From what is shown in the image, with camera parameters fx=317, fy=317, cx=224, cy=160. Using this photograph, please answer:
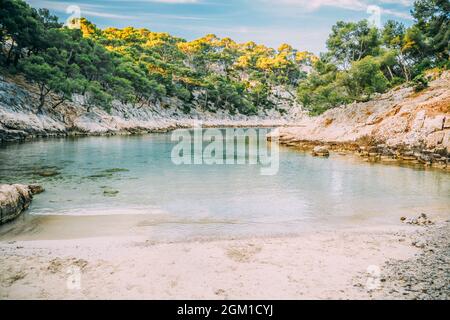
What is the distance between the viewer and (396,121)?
2675cm

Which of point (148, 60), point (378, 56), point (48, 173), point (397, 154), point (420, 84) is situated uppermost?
point (148, 60)

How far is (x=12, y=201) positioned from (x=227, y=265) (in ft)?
23.3

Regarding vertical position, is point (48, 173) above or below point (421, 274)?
above

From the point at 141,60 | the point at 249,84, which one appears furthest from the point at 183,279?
the point at 249,84

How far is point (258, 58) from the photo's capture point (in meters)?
115

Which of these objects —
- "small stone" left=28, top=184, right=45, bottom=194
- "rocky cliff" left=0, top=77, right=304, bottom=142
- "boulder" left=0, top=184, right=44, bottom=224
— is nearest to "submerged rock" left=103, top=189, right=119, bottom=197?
"small stone" left=28, top=184, right=45, bottom=194

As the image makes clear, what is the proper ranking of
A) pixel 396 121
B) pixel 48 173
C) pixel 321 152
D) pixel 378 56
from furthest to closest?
pixel 378 56
pixel 321 152
pixel 396 121
pixel 48 173

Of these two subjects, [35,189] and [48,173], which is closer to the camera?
[35,189]

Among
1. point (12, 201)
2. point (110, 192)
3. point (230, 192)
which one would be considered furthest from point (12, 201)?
point (230, 192)

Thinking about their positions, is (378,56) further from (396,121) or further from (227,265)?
(227,265)

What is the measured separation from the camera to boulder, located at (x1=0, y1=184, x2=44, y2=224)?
870 centimetres

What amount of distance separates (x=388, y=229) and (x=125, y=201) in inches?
341

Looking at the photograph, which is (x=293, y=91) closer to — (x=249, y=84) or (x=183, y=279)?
(x=249, y=84)

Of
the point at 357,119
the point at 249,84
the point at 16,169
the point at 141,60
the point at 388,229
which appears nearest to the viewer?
the point at 388,229
